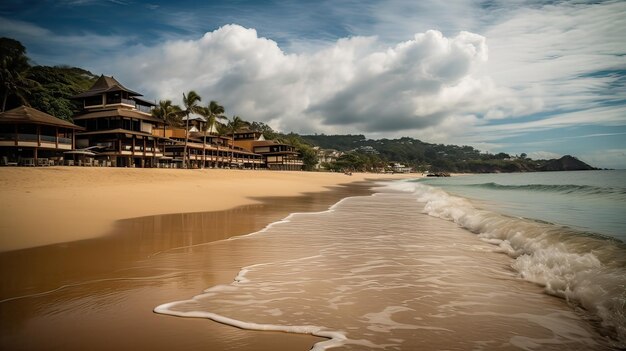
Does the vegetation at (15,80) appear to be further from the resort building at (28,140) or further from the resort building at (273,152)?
the resort building at (273,152)

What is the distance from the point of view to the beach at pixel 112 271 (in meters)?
3.95

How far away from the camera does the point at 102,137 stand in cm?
4769

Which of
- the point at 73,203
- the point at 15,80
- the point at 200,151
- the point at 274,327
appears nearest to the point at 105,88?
the point at 15,80

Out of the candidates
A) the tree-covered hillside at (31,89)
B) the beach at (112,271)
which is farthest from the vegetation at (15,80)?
the beach at (112,271)

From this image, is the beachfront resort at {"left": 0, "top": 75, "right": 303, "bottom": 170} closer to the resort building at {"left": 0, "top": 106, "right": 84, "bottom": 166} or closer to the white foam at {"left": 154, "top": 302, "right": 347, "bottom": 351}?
the resort building at {"left": 0, "top": 106, "right": 84, "bottom": 166}

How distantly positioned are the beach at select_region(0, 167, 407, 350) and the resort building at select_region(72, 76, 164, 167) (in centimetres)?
3326

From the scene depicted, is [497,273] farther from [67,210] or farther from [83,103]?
[83,103]

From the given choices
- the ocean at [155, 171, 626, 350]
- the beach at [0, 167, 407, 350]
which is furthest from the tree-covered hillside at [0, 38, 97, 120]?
the ocean at [155, 171, 626, 350]

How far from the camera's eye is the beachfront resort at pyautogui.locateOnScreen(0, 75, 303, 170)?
3591 cm

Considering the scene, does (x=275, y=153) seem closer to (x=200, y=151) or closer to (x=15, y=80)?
(x=200, y=151)

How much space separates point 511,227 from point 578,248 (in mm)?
2948

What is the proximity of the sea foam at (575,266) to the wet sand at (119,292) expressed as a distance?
4415 millimetres

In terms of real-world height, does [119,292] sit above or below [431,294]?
above

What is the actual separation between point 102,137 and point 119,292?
50617mm
